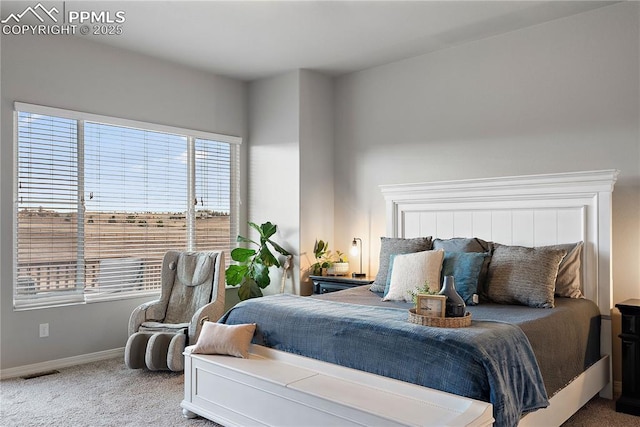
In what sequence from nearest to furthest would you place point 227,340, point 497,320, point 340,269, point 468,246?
1. point 497,320
2. point 227,340
3. point 468,246
4. point 340,269

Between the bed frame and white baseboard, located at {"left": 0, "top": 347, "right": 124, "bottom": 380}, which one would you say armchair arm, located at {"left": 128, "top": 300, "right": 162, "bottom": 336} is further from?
the bed frame

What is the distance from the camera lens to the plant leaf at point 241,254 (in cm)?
510

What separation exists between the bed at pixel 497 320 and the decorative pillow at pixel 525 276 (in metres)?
0.06

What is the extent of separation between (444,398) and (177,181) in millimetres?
3626

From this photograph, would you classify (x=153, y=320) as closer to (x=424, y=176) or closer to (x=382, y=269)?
(x=382, y=269)

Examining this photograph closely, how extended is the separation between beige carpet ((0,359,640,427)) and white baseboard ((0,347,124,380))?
0.10 metres

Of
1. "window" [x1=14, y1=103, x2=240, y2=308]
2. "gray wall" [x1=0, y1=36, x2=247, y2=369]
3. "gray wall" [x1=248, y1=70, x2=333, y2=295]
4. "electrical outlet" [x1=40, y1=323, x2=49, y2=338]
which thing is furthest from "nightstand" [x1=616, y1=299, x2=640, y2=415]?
"electrical outlet" [x1=40, y1=323, x2=49, y2=338]

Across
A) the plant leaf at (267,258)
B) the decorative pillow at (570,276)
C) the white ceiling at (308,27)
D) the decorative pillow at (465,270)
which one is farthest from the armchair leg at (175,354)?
the decorative pillow at (570,276)

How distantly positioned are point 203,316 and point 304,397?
1.77 meters

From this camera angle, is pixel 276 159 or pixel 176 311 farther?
pixel 276 159

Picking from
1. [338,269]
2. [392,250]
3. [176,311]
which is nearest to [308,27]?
[392,250]

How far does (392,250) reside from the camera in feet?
13.5

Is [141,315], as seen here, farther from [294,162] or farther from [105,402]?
[294,162]

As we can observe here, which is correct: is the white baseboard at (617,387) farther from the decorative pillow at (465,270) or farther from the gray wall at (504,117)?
the decorative pillow at (465,270)
